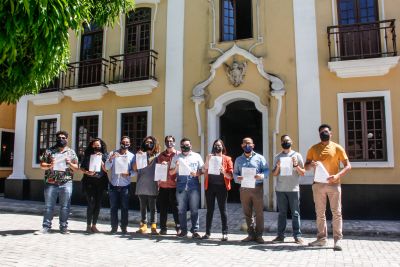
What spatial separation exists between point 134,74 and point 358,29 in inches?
283

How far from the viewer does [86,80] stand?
47.2 ft

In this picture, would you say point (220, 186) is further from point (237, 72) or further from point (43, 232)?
point (237, 72)

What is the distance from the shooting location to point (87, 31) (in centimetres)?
1518

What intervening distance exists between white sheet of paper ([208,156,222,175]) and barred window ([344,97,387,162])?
4967 mm

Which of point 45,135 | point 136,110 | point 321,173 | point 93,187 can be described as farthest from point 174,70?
point 321,173

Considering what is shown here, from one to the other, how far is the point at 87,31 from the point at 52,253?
10.8 metres

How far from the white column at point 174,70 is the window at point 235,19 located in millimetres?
1390

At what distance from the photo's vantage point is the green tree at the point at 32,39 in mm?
4387

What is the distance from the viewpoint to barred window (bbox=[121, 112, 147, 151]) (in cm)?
1360

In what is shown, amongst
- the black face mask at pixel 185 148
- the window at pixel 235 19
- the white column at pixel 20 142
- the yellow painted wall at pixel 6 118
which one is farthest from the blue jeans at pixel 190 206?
the yellow painted wall at pixel 6 118

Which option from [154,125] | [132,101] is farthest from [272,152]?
[132,101]

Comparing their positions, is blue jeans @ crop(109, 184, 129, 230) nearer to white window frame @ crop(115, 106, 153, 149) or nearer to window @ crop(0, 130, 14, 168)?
white window frame @ crop(115, 106, 153, 149)

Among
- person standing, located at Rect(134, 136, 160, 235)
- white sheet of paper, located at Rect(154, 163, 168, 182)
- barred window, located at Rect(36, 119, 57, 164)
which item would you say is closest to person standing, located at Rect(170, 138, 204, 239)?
white sheet of paper, located at Rect(154, 163, 168, 182)

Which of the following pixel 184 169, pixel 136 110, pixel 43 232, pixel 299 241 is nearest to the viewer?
pixel 299 241
